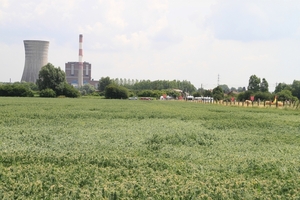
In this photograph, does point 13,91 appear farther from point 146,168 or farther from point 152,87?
point 152,87

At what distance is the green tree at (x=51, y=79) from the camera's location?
8462 centimetres

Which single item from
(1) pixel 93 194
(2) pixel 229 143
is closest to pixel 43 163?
(1) pixel 93 194

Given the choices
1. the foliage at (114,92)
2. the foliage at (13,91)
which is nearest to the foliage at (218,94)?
the foliage at (114,92)

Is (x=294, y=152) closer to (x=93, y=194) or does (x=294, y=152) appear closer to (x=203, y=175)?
(x=203, y=175)

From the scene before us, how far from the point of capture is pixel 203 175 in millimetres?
7379

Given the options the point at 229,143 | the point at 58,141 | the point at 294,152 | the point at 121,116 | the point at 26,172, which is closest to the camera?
the point at 26,172

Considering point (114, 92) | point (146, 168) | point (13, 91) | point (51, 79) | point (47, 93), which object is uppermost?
point (51, 79)

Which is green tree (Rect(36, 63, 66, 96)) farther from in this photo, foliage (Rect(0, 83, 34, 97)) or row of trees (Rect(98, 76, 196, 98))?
row of trees (Rect(98, 76, 196, 98))

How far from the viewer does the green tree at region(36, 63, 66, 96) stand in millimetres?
84625

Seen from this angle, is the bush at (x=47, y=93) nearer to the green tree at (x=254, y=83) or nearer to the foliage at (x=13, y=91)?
the foliage at (x=13, y=91)

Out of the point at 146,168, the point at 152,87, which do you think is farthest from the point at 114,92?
the point at 146,168

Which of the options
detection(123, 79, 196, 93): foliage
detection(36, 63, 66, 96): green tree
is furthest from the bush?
detection(123, 79, 196, 93): foliage

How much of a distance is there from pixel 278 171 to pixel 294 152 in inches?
144

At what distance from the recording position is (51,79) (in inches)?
3332
